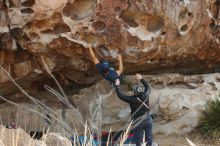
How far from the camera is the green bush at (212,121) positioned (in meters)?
8.84

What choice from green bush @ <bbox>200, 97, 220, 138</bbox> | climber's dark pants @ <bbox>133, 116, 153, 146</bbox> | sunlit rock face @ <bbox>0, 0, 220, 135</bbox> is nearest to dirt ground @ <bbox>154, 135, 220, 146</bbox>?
green bush @ <bbox>200, 97, 220, 138</bbox>

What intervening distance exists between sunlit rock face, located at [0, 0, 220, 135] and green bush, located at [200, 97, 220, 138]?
0.45m

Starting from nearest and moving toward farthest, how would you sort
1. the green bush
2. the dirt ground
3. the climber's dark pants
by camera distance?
1. the climber's dark pants
2. the dirt ground
3. the green bush

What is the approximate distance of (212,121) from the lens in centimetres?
895

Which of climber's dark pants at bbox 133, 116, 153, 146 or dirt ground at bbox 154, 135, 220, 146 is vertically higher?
climber's dark pants at bbox 133, 116, 153, 146

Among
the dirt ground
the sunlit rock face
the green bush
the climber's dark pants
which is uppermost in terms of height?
the sunlit rock face

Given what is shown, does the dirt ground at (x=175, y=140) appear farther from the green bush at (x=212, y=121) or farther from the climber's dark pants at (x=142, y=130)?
the climber's dark pants at (x=142, y=130)

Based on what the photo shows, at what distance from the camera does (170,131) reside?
9.15 metres

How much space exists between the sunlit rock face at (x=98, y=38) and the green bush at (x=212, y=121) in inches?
17.9

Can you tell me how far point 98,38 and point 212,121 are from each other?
2.53 metres

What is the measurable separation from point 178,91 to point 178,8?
1701 millimetres

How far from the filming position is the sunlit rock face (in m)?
8.00

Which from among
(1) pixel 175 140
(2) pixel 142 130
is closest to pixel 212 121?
(1) pixel 175 140

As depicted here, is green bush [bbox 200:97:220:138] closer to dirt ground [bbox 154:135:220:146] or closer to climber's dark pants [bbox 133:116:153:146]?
dirt ground [bbox 154:135:220:146]
